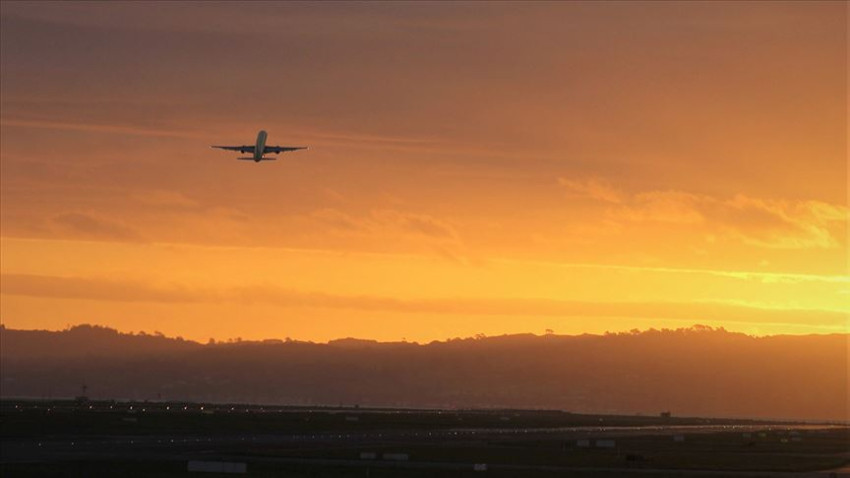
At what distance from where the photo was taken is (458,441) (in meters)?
191

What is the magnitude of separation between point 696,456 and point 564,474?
1566 inches

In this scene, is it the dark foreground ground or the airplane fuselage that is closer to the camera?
the dark foreground ground

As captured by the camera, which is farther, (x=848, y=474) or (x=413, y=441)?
(x=413, y=441)

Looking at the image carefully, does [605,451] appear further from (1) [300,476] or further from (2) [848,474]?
(1) [300,476]

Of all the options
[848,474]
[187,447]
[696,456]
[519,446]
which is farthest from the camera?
[519,446]

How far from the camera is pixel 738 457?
172 metres

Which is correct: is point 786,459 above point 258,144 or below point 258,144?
below

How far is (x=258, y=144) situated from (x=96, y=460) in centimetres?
4524

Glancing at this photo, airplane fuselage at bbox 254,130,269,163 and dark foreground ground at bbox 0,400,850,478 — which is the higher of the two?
airplane fuselage at bbox 254,130,269,163

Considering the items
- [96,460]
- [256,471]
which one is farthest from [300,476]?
[96,460]

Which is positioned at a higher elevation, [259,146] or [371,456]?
[259,146]

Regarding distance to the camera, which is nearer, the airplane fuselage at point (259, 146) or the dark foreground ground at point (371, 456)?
the dark foreground ground at point (371, 456)

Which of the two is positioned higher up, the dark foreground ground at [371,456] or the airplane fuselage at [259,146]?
the airplane fuselage at [259,146]

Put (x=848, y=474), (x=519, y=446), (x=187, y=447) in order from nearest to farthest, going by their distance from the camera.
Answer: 1. (x=848, y=474)
2. (x=187, y=447)
3. (x=519, y=446)
